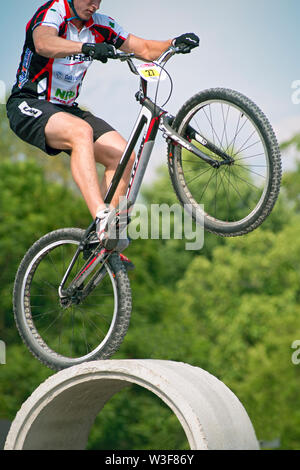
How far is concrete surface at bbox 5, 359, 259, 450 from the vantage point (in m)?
4.72

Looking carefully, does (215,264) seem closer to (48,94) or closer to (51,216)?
(51,216)

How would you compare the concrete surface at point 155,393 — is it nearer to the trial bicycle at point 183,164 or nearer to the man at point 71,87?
the trial bicycle at point 183,164

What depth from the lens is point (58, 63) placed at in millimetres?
5344

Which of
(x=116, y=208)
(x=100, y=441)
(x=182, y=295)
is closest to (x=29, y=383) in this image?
(x=100, y=441)

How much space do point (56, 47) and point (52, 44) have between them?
4cm

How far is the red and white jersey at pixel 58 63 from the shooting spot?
5.26 meters

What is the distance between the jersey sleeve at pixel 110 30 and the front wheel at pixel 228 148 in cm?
90

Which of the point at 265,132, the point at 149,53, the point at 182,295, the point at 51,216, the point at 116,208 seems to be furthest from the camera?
the point at 182,295

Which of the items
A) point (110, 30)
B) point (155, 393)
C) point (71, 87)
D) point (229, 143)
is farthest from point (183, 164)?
point (155, 393)

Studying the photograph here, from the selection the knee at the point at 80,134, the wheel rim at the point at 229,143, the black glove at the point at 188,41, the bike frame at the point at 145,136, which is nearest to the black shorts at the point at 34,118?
the knee at the point at 80,134

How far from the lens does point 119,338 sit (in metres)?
5.29

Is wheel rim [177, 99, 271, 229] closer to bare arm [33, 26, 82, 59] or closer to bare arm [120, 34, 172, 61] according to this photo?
bare arm [120, 34, 172, 61]

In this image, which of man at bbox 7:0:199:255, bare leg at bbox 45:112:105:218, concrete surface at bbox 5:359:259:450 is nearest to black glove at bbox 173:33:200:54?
man at bbox 7:0:199:255
